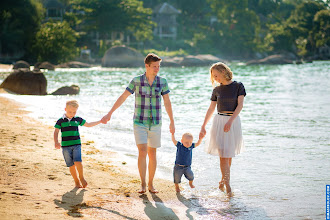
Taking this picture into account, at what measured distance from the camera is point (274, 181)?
23.2 ft

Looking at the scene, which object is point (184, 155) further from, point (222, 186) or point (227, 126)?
point (222, 186)

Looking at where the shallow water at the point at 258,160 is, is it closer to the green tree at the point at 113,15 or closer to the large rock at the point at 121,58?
the large rock at the point at 121,58

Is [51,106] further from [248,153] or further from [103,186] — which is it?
[103,186]

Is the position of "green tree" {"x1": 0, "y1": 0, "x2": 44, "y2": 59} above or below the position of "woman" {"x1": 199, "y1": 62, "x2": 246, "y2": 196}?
above

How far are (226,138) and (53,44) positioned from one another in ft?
165

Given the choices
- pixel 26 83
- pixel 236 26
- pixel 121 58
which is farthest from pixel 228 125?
pixel 236 26

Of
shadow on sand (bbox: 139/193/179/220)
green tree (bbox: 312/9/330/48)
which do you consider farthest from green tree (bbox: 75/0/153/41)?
shadow on sand (bbox: 139/193/179/220)

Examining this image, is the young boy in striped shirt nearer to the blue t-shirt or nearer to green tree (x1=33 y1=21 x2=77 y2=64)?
the blue t-shirt

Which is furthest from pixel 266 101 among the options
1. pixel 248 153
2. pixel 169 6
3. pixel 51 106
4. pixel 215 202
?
pixel 169 6

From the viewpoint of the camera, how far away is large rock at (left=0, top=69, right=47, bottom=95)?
21.4 meters

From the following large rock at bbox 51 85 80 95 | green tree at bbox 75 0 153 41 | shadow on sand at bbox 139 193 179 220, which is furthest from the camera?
green tree at bbox 75 0 153 41

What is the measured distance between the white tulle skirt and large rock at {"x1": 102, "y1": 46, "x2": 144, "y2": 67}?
5134cm

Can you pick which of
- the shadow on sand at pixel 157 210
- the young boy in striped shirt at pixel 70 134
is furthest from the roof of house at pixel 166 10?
the shadow on sand at pixel 157 210

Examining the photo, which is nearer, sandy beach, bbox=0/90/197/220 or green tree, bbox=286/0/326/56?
sandy beach, bbox=0/90/197/220
